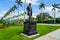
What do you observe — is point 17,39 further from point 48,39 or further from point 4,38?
point 48,39

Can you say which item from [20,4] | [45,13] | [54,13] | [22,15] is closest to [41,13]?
[45,13]

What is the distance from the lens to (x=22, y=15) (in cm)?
4159

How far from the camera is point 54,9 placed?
50.8 metres

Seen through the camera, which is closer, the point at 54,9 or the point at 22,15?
the point at 22,15

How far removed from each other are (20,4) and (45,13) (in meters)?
18.8

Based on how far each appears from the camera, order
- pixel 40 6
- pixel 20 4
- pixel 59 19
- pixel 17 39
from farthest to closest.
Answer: pixel 40 6
pixel 20 4
pixel 59 19
pixel 17 39

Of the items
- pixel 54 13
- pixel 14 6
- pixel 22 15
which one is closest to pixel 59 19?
pixel 54 13

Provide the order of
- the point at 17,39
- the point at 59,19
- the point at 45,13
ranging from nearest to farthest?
the point at 17,39
the point at 59,19
the point at 45,13

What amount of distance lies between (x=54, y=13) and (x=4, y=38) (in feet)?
136

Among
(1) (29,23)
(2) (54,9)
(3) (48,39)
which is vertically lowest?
(3) (48,39)

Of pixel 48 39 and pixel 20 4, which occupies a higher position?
pixel 20 4

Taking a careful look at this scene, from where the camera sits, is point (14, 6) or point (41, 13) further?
point (41, 13)

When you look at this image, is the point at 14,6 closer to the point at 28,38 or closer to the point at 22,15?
the point at 22,15

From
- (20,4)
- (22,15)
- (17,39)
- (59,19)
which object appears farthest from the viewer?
(20,4)
